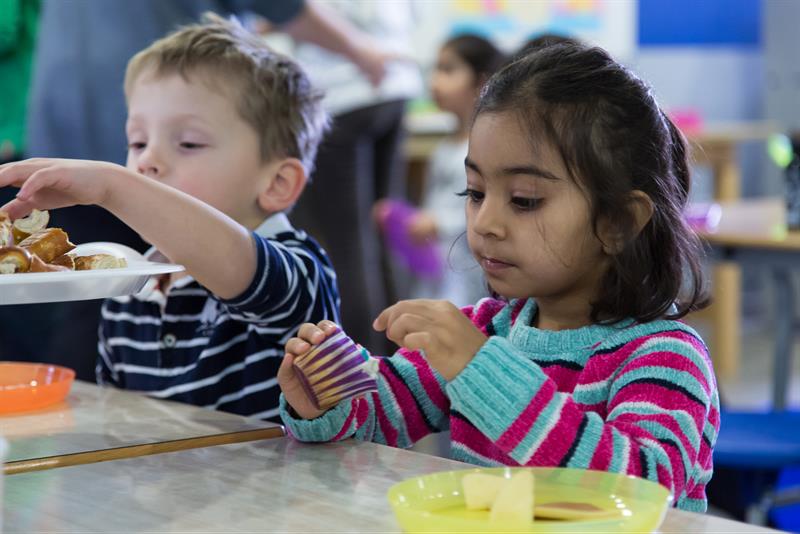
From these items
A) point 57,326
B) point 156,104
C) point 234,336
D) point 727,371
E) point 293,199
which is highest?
point 156,104

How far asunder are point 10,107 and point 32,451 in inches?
55.2

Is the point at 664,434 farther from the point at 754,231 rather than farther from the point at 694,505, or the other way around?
the point at 754,231

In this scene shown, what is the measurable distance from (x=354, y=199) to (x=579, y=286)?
6.04ft

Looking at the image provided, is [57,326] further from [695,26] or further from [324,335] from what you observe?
[695,26]

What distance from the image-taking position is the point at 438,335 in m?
0.81

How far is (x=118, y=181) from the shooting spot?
35.0 inches

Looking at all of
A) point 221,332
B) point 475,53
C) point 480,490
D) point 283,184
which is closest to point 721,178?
point 475,53

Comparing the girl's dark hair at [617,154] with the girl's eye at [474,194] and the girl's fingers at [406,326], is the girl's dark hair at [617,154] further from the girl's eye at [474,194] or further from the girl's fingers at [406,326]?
the girl's fingers at [406,326]

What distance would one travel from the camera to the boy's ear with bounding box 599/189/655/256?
3.15 feet

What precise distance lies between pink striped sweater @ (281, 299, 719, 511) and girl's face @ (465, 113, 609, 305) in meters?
0.06

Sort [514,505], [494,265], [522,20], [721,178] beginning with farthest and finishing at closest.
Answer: [522,20], [721,178], [494,265], [514,505]

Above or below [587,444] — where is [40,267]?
above

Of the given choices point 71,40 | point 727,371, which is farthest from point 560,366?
point 727,371

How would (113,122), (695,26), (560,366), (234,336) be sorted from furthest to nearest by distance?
(695,26)
(113,122)
(234,336)
(560,366)
